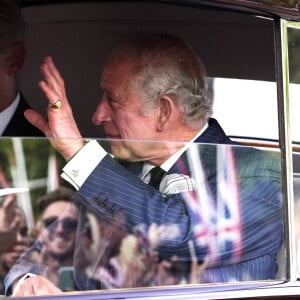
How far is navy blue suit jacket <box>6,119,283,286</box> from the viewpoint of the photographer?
112 inches

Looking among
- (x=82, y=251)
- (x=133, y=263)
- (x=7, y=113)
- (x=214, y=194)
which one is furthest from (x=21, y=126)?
(x=214, y=194)

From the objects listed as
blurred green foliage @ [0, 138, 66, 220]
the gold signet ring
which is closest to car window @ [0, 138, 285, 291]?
blurred green foliage @ [0, 138, 66, 220]

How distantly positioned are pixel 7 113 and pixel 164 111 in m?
0.50

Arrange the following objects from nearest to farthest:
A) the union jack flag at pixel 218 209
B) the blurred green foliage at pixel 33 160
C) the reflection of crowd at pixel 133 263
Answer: the blurred green foliage at pixel 33 160, the reflection of crowd at pixel 133 263, the union jack flag at pixel 218 209

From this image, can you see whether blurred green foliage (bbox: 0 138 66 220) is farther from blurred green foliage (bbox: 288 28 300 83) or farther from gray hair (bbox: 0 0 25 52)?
blurred green foliage (bbox: 288 28 300 83)

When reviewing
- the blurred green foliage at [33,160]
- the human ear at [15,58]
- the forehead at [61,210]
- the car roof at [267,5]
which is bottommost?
the forehead at [61,210]

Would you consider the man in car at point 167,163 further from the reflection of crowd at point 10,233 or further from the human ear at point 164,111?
the reflection of crowd at point 10,233

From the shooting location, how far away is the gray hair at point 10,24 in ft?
9.01

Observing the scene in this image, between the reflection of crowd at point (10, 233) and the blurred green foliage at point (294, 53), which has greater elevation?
the blurred green foliage at point (294, 53)

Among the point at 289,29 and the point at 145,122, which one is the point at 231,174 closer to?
the point at 145,122

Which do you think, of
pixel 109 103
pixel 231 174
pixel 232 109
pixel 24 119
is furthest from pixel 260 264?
pixel 24 119

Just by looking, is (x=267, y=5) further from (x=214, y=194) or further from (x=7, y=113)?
(x=7, y=113)

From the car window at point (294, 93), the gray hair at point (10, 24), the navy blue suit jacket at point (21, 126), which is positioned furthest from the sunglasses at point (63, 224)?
the car window at point (294, 93)

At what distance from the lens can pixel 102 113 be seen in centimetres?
288
